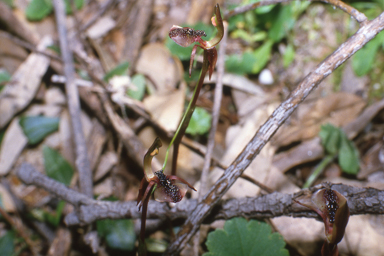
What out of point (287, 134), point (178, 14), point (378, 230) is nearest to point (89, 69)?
point (178, 14)

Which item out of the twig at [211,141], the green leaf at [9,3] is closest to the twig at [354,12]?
the twig at [211,141]

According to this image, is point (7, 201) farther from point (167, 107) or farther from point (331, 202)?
point (331, 202)

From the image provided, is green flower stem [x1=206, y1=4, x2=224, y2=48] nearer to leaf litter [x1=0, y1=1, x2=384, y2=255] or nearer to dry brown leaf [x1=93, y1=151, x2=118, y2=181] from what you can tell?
leaf litter [x1=0, y1=1, x2=384, y2=255]

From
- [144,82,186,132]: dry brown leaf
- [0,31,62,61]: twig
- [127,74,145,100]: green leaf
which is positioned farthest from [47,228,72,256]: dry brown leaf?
[0,31,62,61]: twig

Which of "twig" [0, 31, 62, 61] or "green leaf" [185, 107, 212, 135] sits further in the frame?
"twig" [0, 31, 62, 61]

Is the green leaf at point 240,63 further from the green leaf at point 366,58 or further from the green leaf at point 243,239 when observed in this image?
the green leaf at point 243,239

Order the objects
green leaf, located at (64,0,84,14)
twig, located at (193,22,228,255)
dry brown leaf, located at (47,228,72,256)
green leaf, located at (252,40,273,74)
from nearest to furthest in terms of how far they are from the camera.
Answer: twig, located at (193,22,228,255) < dry brown leaf, located at (47,228,72,256) < green leaf, located at (252,40,273,74) < green leaf, located at (64,0,84,14)
